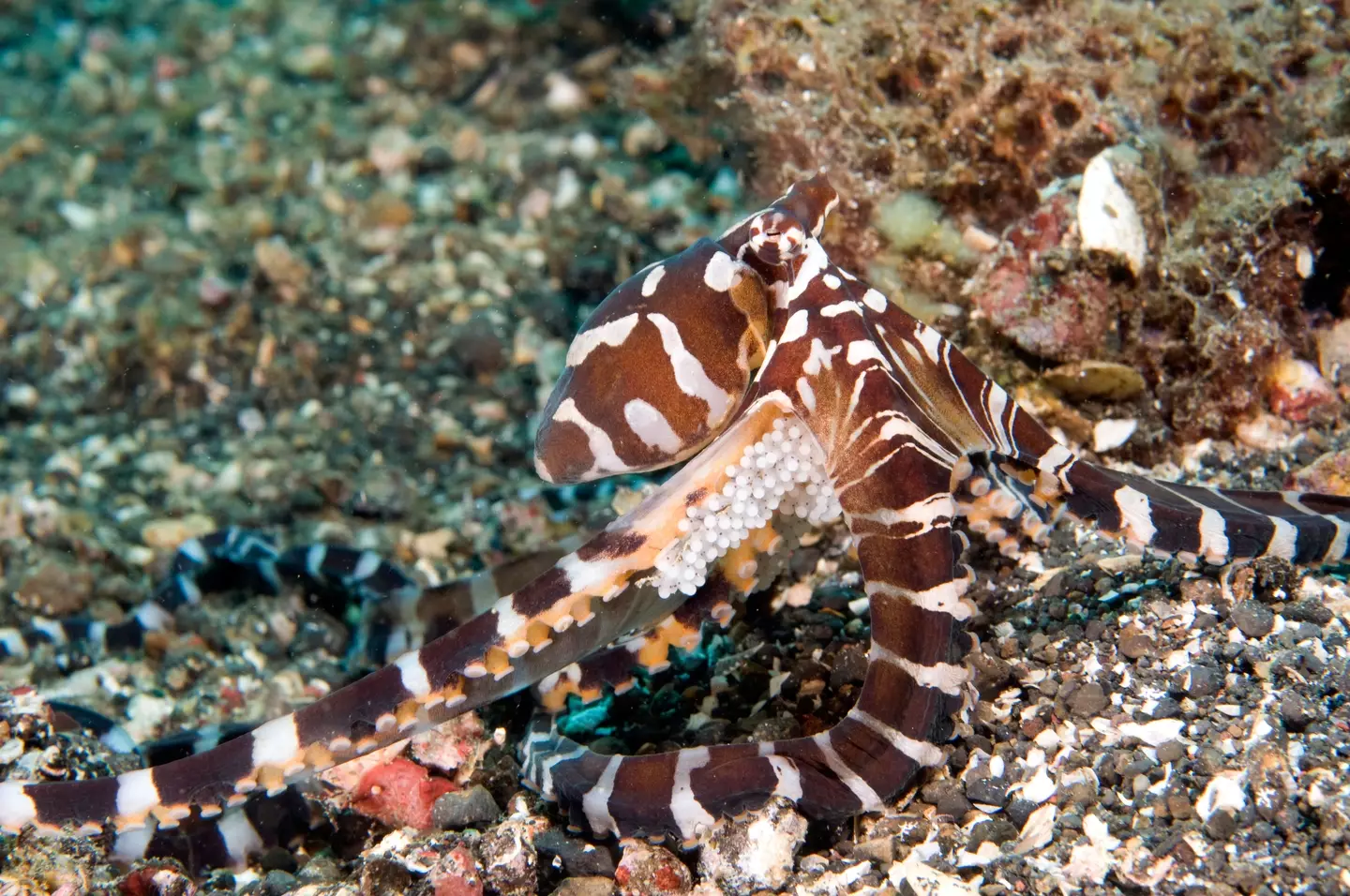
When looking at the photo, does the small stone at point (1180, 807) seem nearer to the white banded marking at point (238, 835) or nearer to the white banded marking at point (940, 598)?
the white banded marking at point (940, 598)

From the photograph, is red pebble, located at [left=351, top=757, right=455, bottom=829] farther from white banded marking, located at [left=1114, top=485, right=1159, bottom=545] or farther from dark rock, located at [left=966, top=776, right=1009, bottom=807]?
white banded marking, located at [left=1114, top=485, right=1159, bottom=545]

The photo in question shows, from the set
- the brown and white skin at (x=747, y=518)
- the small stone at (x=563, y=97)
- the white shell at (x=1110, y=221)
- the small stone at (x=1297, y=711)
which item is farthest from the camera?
the small stone at (x=563, y=97)

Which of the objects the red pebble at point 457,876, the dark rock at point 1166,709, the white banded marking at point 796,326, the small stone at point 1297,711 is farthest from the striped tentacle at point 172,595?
the small stone at point 1297,711

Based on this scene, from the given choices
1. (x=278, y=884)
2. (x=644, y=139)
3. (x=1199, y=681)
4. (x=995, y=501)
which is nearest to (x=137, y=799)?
(x=278, y=884)

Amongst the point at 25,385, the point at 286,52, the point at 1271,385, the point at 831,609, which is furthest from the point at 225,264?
the point at 1271,385

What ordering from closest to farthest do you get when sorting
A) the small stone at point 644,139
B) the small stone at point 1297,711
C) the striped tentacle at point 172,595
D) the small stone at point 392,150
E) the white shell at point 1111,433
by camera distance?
the small stone at point 1297,711 → the white shell at point 1111,433 → the striped tentacle at point 172,595 → the small stone at point 644,139 → the small stone at point 392,150

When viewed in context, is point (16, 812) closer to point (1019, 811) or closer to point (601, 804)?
point (601, 804)
